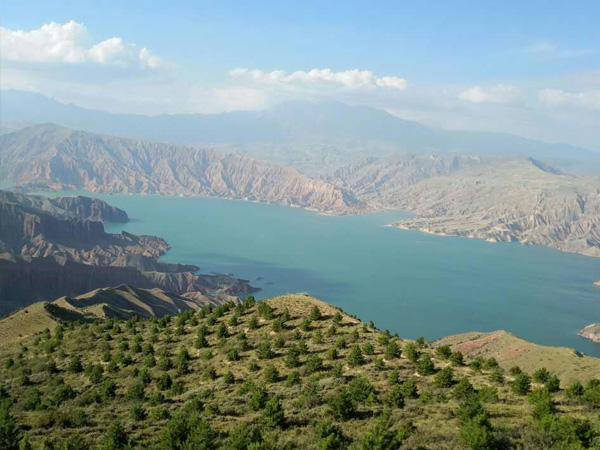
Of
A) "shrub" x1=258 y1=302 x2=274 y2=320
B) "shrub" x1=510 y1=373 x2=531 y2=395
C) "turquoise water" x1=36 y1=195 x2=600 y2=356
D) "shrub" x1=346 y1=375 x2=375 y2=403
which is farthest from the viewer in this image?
"turquoise water" x1=36 y1=195 x2=600 y2=356

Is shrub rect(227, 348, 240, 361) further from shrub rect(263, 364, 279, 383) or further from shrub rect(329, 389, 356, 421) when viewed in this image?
shrub rect(329, 389, 356, 421)

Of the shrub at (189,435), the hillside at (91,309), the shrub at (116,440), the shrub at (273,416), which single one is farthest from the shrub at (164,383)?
the hillside at (91,309)

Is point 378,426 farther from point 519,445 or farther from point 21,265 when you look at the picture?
point 21,265

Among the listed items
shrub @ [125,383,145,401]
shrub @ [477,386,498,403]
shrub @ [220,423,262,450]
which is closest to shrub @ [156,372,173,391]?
shrub @ [125,383,145,401]

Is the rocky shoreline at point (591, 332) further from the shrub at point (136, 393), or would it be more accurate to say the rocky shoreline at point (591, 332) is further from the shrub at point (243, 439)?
the shrub at point (243, 439)

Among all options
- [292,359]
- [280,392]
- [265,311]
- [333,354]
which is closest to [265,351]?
[292,359]
